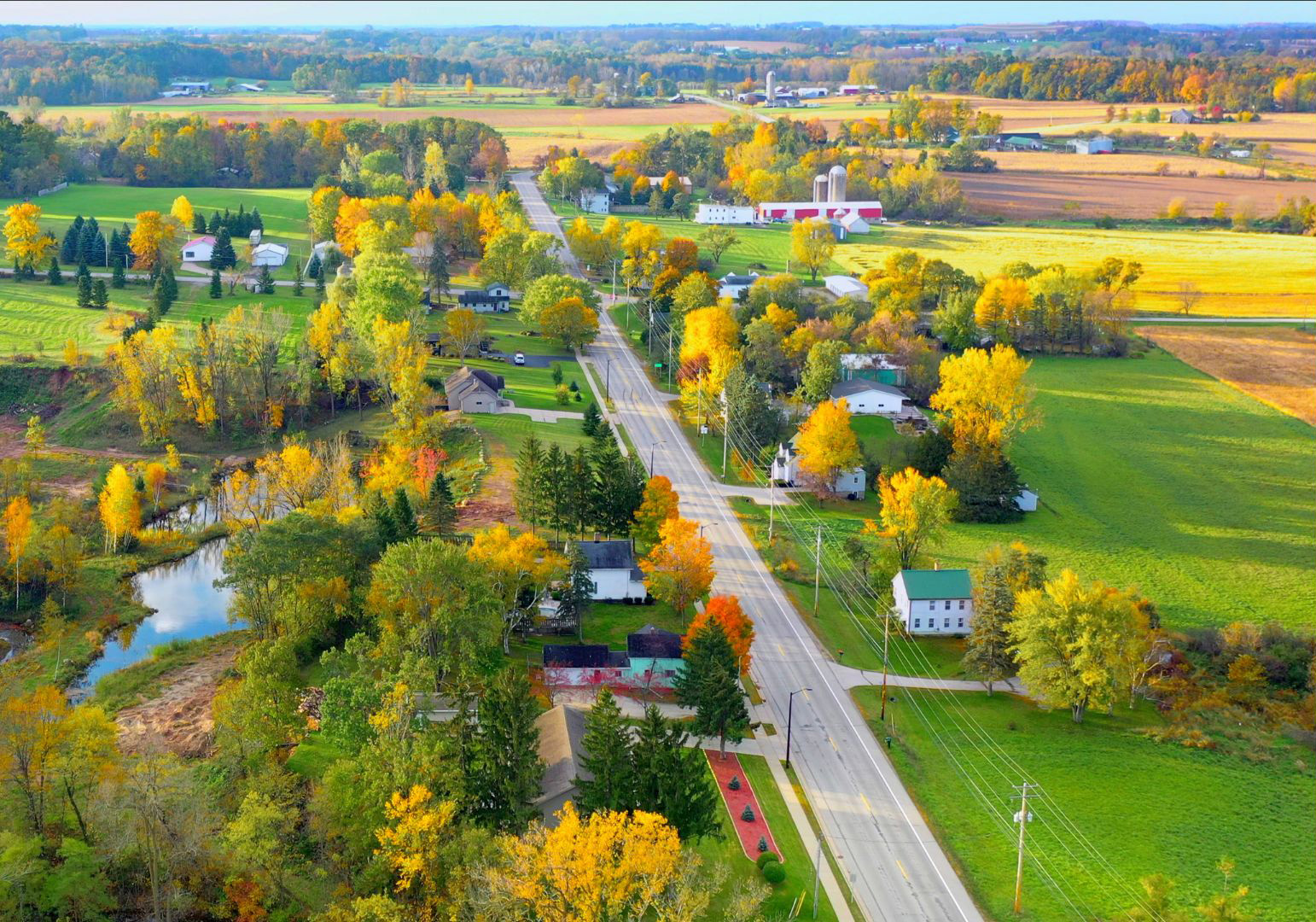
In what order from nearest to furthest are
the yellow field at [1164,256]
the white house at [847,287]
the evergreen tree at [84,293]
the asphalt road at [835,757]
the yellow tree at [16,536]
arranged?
1. the asphalt road at [835,757]
2. the yellow tree at [16,536]
3. the evergreen tree at [84,293]
4. the white house at [847,287]
5. the yellow field at [1164,256]

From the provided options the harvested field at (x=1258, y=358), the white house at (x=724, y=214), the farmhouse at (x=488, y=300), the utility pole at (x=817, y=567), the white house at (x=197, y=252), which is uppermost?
the white house at (x=197, y=252)

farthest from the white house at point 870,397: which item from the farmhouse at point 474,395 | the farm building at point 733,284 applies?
the farm building at point 733,284

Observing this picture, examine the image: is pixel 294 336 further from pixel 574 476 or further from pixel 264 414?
pixel 574 476

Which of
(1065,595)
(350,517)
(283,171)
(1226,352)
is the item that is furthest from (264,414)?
(283,171)

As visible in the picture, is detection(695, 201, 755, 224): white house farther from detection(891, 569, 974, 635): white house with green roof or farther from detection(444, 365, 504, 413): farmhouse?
detection(891, 569, 974, 635): white house with green roof

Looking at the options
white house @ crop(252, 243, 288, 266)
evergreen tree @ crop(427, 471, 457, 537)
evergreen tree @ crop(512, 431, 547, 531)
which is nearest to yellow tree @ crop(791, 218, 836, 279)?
white house @ crop(252, 243, 288, 266)

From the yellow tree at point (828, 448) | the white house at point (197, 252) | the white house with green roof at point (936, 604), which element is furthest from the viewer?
the white house at point (197, 252)

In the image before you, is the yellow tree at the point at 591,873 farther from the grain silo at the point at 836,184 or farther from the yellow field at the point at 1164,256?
the grain silo at the point at 836,184

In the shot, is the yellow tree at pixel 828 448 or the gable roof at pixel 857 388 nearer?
the yellow tree at pixel 828 448
